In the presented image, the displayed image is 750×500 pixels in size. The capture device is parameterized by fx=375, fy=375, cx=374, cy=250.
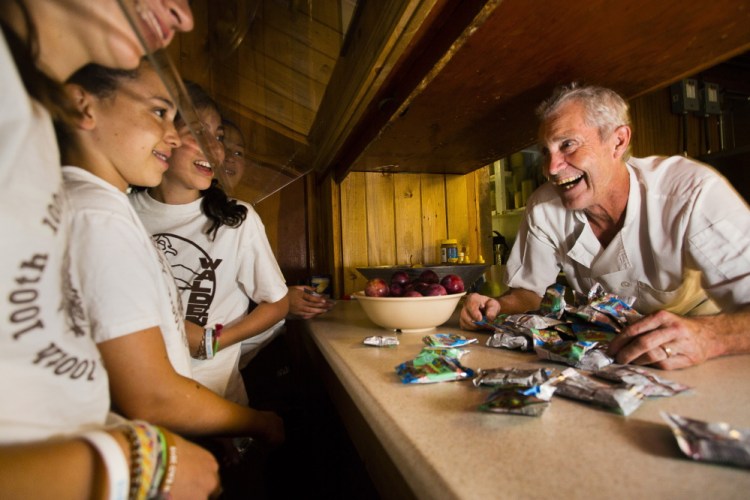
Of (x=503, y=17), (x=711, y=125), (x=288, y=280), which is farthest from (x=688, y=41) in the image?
(x=711, y=125)

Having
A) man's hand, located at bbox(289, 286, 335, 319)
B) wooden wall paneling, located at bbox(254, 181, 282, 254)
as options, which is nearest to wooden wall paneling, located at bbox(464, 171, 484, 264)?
man's hand, located at bbox(289, 286, 335, 319)

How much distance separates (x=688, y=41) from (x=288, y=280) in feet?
5.90

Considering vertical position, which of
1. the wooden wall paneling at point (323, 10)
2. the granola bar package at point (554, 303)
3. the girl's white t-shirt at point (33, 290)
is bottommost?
the granola bar package at point (554, 303)

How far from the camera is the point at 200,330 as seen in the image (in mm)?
902

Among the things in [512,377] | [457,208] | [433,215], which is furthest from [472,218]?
[512,377]

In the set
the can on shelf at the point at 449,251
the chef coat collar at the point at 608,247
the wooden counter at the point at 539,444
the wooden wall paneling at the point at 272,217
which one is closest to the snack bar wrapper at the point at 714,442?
the wooden counter at the point at 539,444

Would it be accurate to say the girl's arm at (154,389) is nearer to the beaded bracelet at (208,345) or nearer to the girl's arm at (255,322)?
the beaded bracelet at (208,345)

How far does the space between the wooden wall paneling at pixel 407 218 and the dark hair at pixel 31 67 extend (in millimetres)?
1532

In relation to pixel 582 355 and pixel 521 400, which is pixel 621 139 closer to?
pixel 582 355

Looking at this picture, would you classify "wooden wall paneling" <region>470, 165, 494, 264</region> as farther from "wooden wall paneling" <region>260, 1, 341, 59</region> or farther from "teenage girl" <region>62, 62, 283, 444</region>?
"teenage girl" <region>62, 62, 283, 444</region>

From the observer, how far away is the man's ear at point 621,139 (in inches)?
40.5

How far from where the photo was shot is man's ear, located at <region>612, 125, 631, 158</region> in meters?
1.03

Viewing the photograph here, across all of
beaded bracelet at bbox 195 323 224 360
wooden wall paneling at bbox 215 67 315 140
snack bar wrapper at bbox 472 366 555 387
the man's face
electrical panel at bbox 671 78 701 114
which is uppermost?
electrical panel at bbox 671 78 701 114

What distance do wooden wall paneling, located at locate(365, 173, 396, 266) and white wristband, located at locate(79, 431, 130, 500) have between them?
1.48 metres
